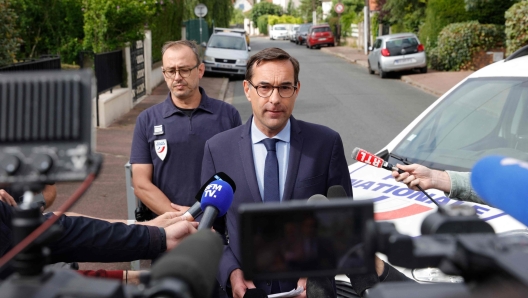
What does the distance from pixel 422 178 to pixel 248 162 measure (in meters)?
0.91

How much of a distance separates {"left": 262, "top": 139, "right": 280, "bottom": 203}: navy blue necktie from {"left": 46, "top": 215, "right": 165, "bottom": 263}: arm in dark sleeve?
2.98 feet

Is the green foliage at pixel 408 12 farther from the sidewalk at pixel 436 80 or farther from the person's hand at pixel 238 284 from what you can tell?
the person's hand at pixel 238 284

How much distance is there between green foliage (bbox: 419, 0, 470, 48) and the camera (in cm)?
2942

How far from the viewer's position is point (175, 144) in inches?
189

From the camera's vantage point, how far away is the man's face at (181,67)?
16.3 ft

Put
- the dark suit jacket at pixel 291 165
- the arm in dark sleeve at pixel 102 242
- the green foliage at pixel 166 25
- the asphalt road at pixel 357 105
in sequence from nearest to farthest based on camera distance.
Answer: the arm in dark sleeve at pixel 102 242, the dark suit jacket at pixel 291 165, the asphalt road at pixel 357 105, the green foliage at pixel 166 25

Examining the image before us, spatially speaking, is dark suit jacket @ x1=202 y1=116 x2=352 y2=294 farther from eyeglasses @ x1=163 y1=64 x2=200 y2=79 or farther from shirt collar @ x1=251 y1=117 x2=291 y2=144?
eyeglasses @ x1=163 y1=64 x2=200 y2=79

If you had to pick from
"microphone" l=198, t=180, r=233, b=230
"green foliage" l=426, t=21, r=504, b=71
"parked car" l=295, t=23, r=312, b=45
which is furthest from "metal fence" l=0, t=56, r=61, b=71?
"parked car" l=295, t=23, r=312, b=45

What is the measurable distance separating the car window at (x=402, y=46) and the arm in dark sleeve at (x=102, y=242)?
2478 cm

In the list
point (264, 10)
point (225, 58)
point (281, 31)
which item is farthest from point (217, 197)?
point (264, 10)

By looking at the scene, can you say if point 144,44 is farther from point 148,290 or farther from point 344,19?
point 344,19

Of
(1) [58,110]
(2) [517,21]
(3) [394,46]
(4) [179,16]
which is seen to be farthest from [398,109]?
(1) [58,110]

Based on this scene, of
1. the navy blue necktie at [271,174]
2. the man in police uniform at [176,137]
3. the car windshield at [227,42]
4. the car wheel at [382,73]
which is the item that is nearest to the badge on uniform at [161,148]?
the man in police uniform at [176,137]

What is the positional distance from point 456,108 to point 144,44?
17.1 m
